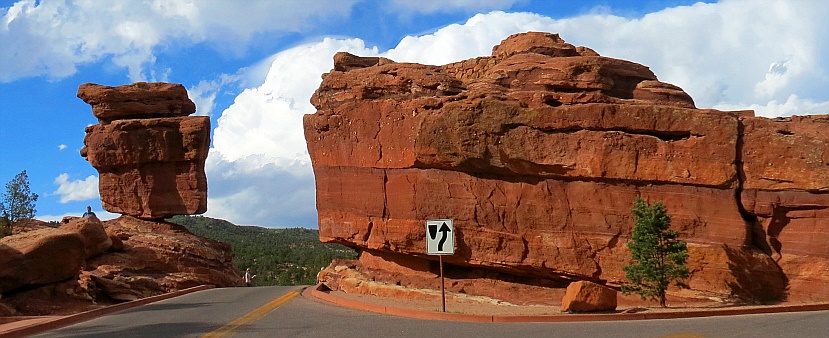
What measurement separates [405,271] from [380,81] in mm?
7133

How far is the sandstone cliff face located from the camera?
20844mm

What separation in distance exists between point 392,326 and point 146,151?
2983cm

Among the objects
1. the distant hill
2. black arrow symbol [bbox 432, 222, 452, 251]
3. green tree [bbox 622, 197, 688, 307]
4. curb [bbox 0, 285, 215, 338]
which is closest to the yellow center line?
curb [bbox 0, 285, 215, 338]

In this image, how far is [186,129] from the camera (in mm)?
39750

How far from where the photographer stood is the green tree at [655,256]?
1844cm

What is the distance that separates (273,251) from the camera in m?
78.8

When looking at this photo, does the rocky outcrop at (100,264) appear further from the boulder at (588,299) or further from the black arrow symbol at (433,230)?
the boulder at (588,299)

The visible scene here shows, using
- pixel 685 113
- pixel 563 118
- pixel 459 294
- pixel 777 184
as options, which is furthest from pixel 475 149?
pixel 777 184

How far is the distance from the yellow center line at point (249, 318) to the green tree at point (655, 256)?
9863mm

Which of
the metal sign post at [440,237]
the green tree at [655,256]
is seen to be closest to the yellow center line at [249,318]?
the metal sign post at [440,237]

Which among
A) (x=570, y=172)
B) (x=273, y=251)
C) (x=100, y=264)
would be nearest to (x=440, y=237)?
(x=570, y=172)

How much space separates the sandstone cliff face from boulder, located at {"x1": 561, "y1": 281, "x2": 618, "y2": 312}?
16.8 ft

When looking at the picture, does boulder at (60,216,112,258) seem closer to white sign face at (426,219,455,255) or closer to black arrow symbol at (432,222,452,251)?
white sign face at (426,219,455,255)

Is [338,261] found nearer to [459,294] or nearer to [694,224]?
[459,294]
